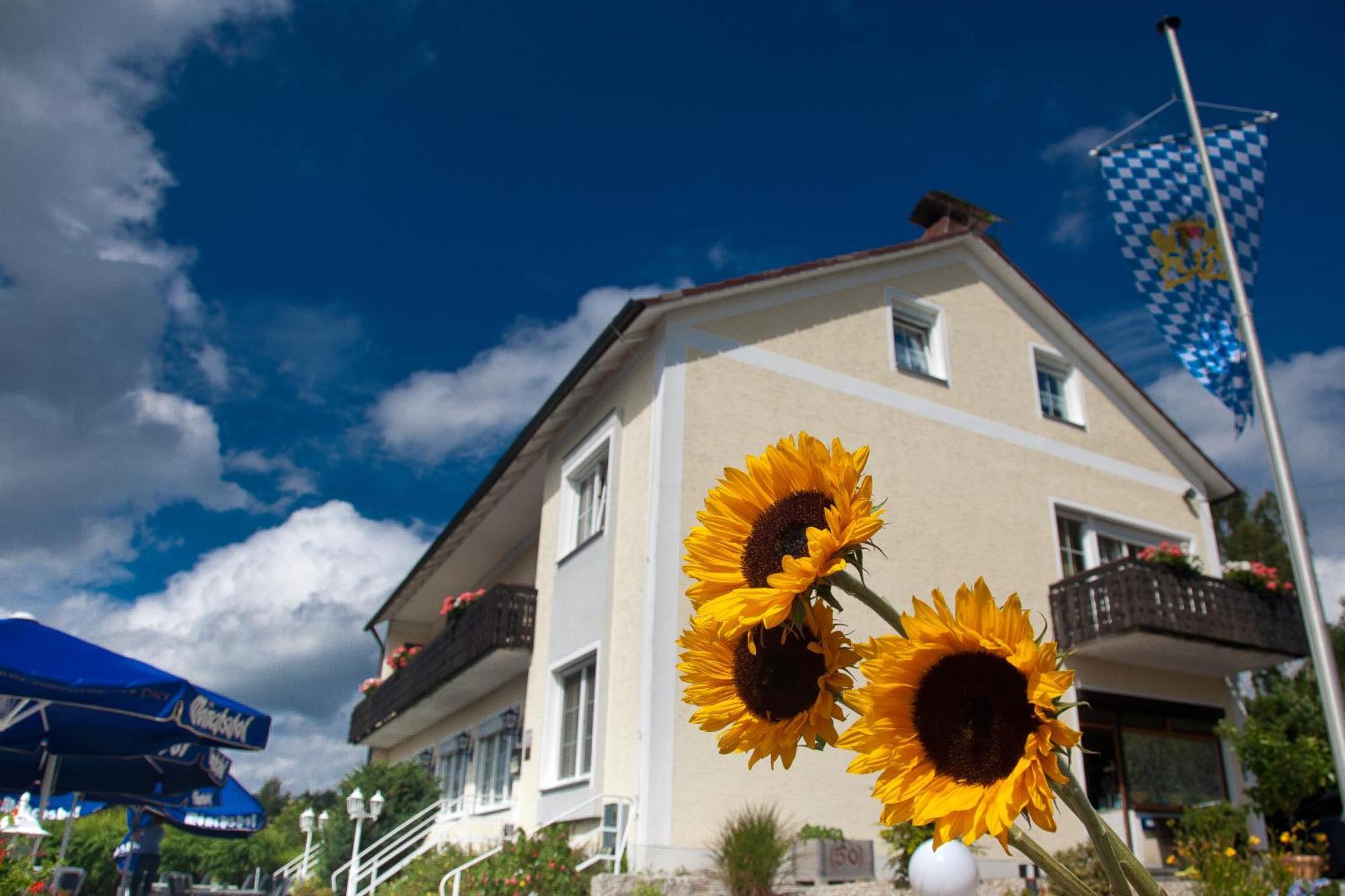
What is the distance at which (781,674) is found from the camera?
1.69m

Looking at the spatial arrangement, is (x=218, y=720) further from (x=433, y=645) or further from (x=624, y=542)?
(x=433, y=645)

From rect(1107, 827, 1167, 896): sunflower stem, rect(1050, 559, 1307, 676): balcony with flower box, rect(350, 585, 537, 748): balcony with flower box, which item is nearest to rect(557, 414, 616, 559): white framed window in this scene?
rect(350, 585, 537, 748): balcony with flower box

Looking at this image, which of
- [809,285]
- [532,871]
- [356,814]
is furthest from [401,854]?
[809,285]

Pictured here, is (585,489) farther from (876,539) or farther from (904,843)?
(904,843)

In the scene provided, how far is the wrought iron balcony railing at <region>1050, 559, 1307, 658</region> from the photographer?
13.7 meters

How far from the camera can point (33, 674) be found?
7.38 metres

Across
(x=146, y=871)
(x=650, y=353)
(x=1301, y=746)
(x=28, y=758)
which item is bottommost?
(x=146, y=871)

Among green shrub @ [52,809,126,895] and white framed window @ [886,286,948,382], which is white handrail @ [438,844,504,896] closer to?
white framed window @ [886,286,948,382]

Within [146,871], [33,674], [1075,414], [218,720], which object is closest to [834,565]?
[33,674]

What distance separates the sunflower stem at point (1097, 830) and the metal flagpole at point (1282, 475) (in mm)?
8854

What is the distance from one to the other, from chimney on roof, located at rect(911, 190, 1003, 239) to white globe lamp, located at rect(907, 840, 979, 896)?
1408 centimetres

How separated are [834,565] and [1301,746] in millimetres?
14525

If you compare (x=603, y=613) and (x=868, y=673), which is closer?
(x=868, y=673)

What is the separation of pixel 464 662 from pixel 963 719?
1566 centimetres
